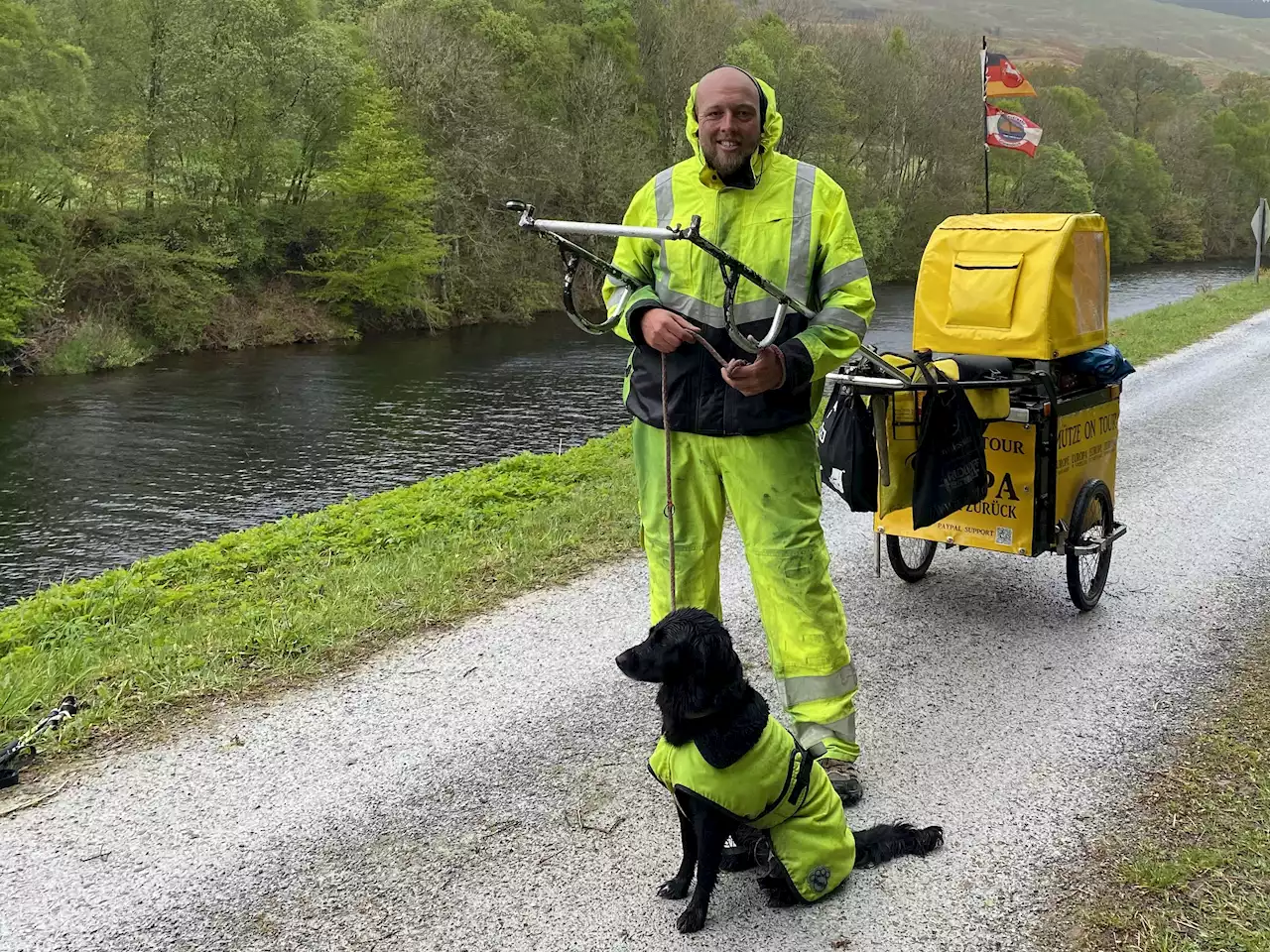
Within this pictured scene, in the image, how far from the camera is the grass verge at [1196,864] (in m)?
2.79

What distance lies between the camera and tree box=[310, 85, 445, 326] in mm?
33125

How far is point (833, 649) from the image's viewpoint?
3.51 meters

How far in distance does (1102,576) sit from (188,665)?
4398 millimetres

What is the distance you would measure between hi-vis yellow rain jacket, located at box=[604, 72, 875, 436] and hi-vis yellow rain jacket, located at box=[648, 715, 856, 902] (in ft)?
3.40

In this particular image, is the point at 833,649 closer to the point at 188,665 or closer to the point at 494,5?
the point at 188,665

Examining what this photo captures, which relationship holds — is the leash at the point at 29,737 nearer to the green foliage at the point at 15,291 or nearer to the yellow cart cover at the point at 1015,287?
the yellow cart cover at the point at 1015,287

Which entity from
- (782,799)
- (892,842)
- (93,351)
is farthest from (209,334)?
(782,799)

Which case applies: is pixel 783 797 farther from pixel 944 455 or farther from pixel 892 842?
pixel 944 455

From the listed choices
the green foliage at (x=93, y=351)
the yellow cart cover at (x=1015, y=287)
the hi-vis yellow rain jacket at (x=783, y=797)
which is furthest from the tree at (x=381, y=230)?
the hi-vis yellow rain jacket at (x=783, y=797)

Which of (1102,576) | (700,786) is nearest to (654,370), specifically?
(700,786)

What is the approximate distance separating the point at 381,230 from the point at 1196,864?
33894 mm

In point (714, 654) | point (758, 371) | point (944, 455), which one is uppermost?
point (758, 371)

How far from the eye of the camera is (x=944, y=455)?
4.48 m

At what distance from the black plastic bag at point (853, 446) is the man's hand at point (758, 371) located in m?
1.40
